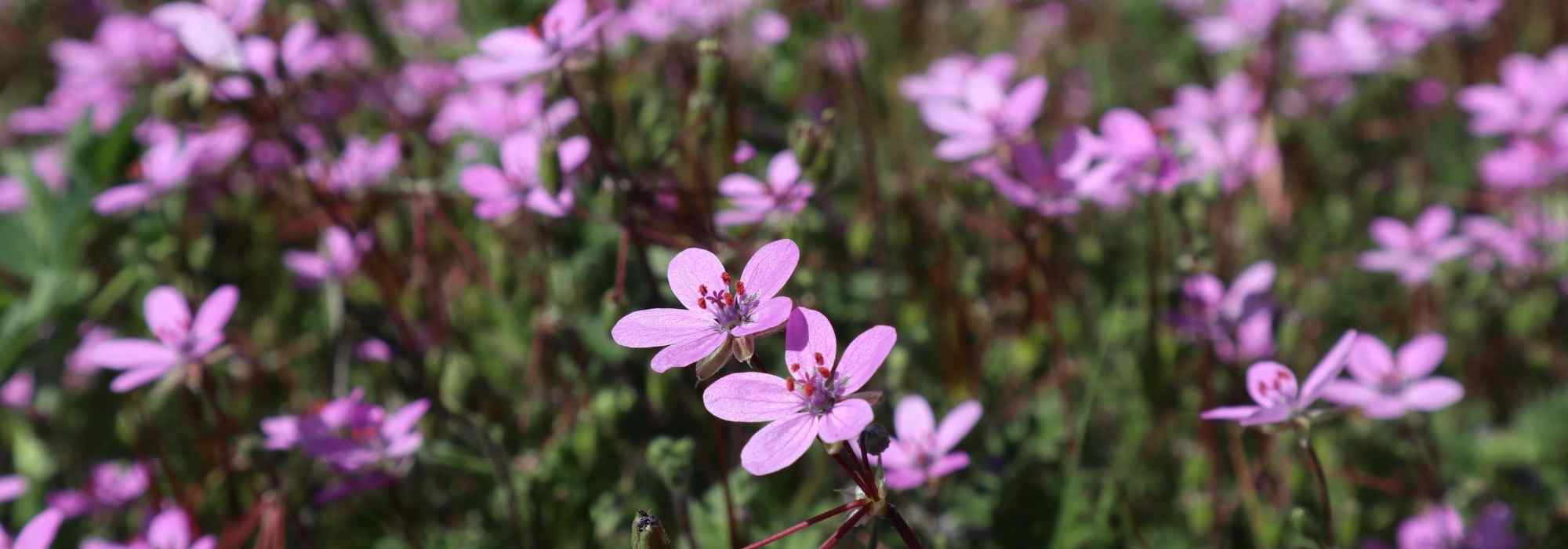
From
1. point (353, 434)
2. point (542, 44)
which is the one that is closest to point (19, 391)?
point (353, 434)

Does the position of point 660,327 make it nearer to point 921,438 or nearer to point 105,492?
point 921,438

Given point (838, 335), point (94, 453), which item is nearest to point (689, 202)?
point (838, 335)

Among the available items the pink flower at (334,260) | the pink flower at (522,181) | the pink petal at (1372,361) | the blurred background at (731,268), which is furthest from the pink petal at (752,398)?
the pink flower at (334,260)

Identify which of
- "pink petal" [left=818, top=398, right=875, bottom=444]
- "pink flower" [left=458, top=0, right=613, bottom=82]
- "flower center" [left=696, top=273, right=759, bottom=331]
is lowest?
"pink petal" [left=818, top=398, right=875, bottom=444]

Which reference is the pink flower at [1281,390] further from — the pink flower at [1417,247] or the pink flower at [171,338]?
the pink flower at [171,338]

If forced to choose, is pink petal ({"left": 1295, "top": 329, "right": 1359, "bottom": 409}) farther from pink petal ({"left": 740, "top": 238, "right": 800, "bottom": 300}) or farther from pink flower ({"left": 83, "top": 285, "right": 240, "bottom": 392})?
pink flower ({"left": 83, "top": 285, "right": 240, "bottom": 392})

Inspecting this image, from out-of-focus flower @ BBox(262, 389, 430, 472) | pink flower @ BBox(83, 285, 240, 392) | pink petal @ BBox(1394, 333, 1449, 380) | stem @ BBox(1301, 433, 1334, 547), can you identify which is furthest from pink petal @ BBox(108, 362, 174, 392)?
pink petal @ BBox(1394, 333, 1449, 380)

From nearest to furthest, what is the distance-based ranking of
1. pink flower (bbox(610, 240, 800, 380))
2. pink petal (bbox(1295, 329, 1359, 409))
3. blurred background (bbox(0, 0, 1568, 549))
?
pink flower (bbox(610, 240, 800, 380)), pink petal (bbox(1295, 329, 1359, 409)), blurred background (bbox(0, 0, 1568, 549))
